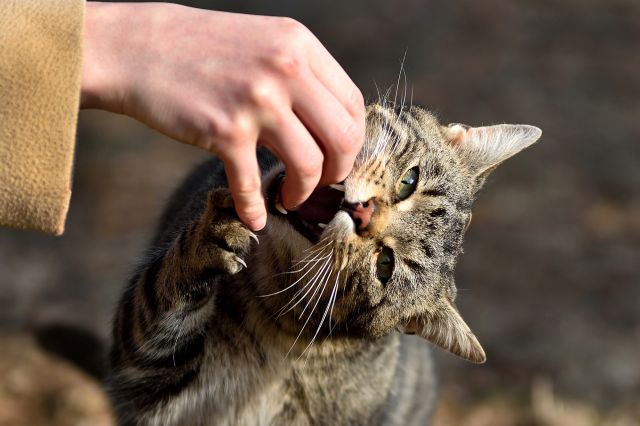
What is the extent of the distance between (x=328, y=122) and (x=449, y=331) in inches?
45.0

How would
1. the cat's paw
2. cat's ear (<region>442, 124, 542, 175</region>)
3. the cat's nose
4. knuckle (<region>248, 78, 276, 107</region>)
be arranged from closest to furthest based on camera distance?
1. knuckle (<region>248, 78, 276, 107</region>)
2. the cat's paw
3. the cat's nose
4. cat's ear (<region>442, 124, 542, 175</region>)

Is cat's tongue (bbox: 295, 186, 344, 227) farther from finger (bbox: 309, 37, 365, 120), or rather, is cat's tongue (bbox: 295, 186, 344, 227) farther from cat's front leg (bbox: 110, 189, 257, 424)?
finger (bbox: 309, 37, 365, 120)

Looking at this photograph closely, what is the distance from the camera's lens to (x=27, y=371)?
12.7 feet

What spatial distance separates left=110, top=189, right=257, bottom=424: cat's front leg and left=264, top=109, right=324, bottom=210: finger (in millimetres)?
392

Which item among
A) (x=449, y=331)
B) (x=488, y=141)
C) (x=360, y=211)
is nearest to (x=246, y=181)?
(x=360, y=211)

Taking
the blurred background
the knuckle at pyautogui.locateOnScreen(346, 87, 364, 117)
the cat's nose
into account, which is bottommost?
the blurred background

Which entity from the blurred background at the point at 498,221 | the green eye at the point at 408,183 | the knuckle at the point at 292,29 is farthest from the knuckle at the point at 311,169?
the blurred background at the point at 498,221

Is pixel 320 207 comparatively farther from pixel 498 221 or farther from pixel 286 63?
pixel 498 221

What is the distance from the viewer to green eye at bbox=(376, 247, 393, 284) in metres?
2.26

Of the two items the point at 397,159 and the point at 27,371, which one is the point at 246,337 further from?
the point at 27,371

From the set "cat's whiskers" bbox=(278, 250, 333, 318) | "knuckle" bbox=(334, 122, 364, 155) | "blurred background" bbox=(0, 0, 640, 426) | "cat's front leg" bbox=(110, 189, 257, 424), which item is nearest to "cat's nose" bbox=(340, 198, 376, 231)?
"cat's whiskers" bbox=(278, 250, 333, 318)

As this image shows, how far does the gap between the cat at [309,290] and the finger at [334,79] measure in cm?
49

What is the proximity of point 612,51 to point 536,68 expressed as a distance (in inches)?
27.1

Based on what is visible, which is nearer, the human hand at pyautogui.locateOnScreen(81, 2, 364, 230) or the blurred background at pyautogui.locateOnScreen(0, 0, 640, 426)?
the human hand at pyautogui.locateOnScreen(81, 2, 364, 230)
